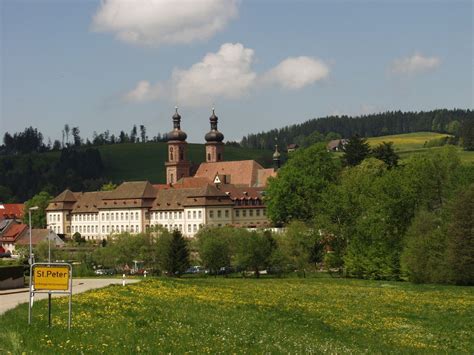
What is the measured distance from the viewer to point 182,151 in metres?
165

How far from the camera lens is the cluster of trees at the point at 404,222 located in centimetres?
5906

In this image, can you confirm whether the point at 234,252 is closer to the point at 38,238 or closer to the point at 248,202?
the point at 248,202

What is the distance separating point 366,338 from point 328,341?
273 centimetres

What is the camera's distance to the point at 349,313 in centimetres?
3216

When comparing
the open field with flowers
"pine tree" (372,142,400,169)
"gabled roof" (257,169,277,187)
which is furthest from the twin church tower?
the open field with flowers

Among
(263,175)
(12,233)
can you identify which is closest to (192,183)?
(263,175)

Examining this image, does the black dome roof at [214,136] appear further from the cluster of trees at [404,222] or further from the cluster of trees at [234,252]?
the cluster of trees at [234,252]

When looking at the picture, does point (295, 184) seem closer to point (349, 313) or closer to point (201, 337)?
point (349, 313)

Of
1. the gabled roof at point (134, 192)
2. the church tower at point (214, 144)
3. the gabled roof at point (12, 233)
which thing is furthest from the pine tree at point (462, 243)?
the church tower at point (214, 144)

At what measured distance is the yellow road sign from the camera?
1950cm

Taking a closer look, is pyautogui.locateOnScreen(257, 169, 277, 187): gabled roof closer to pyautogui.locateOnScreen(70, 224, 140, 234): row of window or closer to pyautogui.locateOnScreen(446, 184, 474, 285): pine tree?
pyautogui.locateOnScreen(70, 224, 140, 234): row of window

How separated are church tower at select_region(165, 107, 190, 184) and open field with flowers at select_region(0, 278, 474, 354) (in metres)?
123

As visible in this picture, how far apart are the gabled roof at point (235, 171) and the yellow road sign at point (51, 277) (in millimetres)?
130112

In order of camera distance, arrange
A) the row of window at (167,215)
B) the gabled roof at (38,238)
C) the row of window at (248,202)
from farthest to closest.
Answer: the row of window at (248,202) < the row of window at (167,215) < the gabled roof at (38,238)
